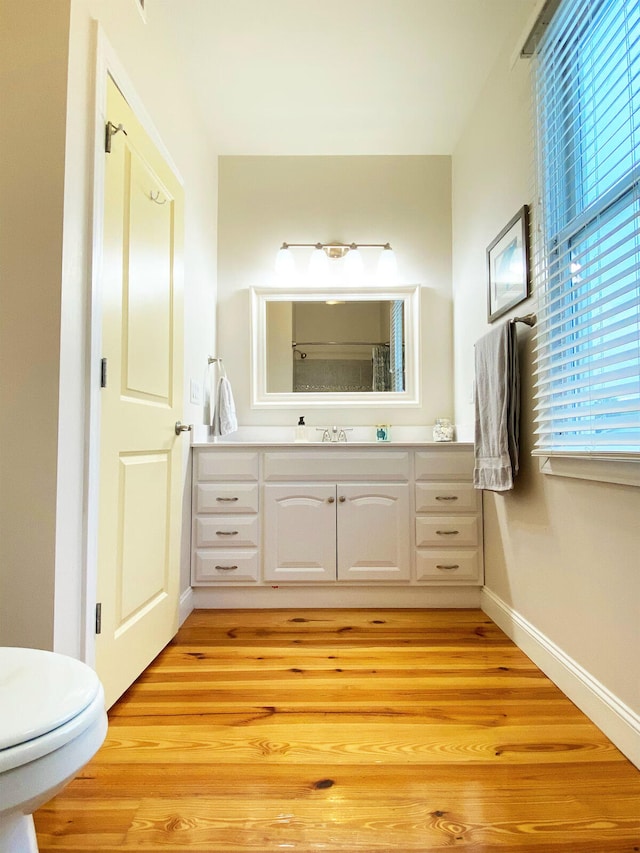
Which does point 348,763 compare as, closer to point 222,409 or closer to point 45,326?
point 45,326

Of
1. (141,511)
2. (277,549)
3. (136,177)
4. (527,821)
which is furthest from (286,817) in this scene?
(136,177)

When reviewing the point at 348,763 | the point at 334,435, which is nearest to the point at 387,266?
the point at 334,435

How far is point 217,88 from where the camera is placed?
88.9 inches

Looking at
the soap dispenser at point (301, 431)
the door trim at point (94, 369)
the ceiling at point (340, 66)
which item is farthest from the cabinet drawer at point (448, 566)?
the ceiling at point (340, 66)

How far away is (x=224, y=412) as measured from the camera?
2.53m

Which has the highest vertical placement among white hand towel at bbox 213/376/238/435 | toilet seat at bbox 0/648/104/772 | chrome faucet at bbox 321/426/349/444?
white hand towel at bbox 213/376/238/435

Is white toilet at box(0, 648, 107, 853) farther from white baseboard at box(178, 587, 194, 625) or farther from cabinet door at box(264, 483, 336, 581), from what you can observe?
cabinet door at box(264, 483, 336, 581)

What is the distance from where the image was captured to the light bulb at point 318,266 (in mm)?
2768

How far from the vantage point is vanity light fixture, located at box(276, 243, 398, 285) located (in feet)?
9.07

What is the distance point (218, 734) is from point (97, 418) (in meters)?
0.95

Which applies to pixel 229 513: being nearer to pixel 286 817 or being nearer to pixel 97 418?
pixel 97 418

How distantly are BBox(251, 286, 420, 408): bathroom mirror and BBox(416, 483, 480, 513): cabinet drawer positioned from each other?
0.67 metres

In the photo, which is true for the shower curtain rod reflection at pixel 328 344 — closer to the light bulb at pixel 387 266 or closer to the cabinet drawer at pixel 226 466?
the light bulb at pixel 387 266

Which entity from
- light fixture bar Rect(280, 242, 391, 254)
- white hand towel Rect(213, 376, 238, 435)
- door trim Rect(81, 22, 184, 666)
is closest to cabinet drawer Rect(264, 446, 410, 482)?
white hand towel Rect(213, 376, 238, 435)
